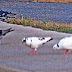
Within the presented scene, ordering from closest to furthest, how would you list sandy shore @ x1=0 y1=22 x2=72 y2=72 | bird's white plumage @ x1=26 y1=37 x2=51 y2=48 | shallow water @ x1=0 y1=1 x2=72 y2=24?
sandy shore @ x1=0 y1=22 x2=72 y2=72 < bird's white plumage @ x1=26 y1=37 x2=51 y2=48 < shallow water @ x1=0 y1=1 x2=72 y2=24

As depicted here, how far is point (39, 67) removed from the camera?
729cm

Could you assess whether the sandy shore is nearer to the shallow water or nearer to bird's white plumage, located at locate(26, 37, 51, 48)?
bird's white plumage, located at locate(26, 37, 51, 48)

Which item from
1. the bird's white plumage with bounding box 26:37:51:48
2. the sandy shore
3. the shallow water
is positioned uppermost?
the bird's white plumage with bounding box 26:37:51:48

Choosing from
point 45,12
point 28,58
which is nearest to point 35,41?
point 28,58

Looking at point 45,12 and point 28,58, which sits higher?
point 28,58

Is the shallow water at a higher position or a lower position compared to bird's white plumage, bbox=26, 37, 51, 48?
lower

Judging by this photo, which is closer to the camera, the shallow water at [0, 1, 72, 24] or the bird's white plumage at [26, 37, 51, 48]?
the bird's white plumage at [26, 37, 51, 48]

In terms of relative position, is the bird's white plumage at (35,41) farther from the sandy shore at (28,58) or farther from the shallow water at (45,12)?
the shallow water at (45,12)

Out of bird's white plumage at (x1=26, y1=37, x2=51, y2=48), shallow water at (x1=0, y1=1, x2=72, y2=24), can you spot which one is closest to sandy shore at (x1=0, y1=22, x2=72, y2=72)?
bird's white plumage at (x1=26, y1=37, x2=51, y2=48)

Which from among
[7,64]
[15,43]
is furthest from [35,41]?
[15,43]

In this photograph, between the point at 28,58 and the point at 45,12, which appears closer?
the point at 28,58

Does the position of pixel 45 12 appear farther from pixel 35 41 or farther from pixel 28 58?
pixel 28 58

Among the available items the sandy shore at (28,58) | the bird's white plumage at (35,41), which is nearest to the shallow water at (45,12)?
the sandy shore at (28,58)

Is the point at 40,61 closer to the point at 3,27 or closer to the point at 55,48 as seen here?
the point at 55,48
